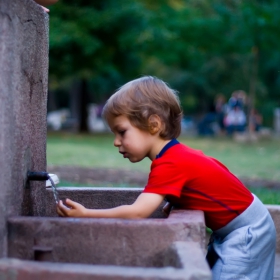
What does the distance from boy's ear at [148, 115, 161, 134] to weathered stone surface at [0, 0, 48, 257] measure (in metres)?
0.61

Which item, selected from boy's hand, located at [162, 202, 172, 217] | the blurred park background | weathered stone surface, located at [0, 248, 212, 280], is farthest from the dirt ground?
weathered stone surface, located at [0, 248, 212, 280]

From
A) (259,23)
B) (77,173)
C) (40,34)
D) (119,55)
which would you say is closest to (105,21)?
(119,55)

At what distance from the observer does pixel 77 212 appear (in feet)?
8.85

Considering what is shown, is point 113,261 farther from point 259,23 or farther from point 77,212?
point 259,23

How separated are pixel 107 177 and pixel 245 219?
603cm

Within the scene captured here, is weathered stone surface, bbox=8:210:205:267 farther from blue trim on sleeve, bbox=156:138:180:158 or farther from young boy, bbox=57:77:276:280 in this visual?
blue trim on sleeve, bbox=156:138:180:158

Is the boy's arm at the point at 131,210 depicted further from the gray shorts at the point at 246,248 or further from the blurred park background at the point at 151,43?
the blurred park background at the point at 151,43

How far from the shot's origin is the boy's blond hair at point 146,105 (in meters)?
2.88

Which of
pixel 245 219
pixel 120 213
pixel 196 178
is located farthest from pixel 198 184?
pixel 120 213

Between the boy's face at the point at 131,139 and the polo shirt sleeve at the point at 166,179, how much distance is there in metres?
0.18

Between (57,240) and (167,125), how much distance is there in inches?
33.6

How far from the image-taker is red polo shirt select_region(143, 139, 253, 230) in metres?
2.74

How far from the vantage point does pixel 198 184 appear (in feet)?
9.44

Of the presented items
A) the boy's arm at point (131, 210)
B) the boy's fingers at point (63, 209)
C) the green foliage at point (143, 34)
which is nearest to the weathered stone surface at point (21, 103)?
the boy's fingers at point (63, 209)
